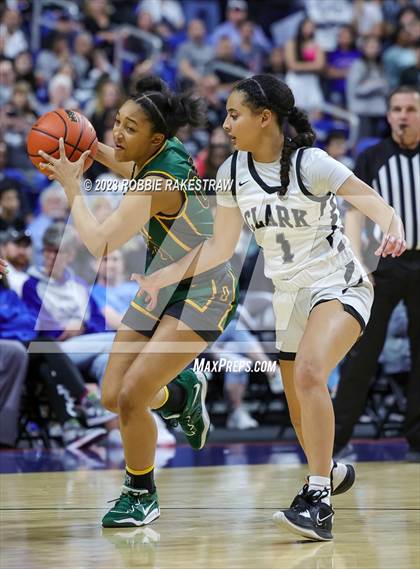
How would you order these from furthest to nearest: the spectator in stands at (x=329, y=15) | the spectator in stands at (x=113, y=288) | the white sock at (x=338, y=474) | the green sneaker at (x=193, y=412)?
the spectator in stands at (x=329, y=15), the spectator in stands at (x=113, y=288), the green sneaker at (x=193, y=412), the white sock at (x=338, y=474)

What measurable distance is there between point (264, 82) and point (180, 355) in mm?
1225

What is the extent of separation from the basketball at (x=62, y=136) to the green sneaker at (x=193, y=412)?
1186mm

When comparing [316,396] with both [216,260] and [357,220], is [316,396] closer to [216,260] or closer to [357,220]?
[216,260]

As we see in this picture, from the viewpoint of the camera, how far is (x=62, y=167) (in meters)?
4.83

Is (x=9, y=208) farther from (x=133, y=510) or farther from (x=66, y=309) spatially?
(x=133, y=510)

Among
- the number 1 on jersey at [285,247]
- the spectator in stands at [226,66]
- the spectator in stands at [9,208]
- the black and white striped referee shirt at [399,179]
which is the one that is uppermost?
the number 1 on jersey at [285,247]

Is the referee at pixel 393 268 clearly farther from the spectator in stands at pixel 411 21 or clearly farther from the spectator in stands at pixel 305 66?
the spectator in stands at pixel 411 21

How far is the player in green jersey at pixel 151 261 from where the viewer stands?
486 cm

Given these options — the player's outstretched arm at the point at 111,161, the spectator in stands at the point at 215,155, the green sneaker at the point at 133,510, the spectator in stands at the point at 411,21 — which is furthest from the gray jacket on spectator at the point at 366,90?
the green sneaker at the point at 133,510

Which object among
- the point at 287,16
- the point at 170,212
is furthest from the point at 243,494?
the point at 287,16

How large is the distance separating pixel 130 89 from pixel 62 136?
830cm

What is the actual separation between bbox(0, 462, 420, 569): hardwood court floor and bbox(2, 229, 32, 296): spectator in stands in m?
2.38

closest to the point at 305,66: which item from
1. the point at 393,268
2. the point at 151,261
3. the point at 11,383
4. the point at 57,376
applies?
the point at 57,376

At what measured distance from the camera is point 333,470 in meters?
5.20
